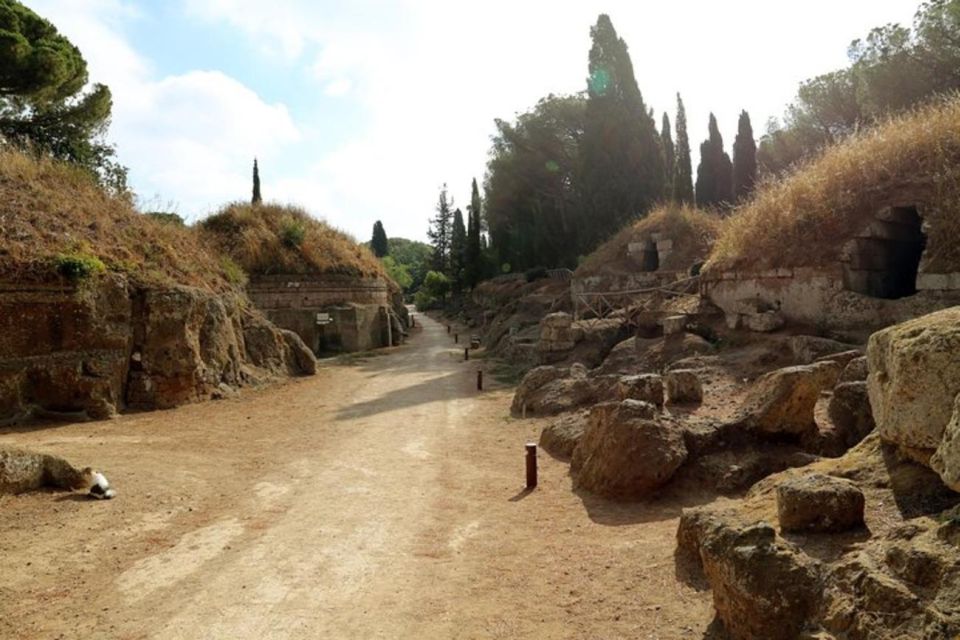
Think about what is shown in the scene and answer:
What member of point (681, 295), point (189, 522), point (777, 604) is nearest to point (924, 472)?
point (777, 604)

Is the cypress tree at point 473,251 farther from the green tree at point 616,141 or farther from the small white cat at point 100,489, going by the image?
the small white cat at point 100,489

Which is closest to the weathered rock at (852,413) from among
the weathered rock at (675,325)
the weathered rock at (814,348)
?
the weathered rock at (814,348)

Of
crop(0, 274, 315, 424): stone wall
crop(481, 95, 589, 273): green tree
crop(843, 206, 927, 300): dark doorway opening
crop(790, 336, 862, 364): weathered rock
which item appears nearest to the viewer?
crop(790, 336, 862, 364): weathered rock

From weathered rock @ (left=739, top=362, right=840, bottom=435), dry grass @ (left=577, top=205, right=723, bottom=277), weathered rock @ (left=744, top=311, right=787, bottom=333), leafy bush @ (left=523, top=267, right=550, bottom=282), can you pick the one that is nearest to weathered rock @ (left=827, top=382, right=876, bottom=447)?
weathered rock @ (left=739, top=362, right=840, bottom=435)

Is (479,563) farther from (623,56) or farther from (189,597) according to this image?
(623,56)

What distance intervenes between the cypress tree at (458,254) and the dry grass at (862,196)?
4154 centimetres

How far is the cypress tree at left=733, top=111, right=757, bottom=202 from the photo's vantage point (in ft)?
107

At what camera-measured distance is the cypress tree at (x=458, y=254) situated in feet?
186

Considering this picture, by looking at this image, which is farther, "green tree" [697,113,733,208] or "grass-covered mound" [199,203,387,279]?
"green tree" [697,113,733,208]

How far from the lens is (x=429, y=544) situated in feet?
20.0

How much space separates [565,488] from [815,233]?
347 inches

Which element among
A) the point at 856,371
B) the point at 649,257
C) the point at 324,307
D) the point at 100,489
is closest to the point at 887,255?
the point at 856,371

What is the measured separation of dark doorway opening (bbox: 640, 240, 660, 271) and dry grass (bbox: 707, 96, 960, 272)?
32.2 feet

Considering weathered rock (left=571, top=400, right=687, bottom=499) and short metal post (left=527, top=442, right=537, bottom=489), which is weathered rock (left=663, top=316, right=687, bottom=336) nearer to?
weathered rock (left=571, top=400, right=687, bottom=499)
